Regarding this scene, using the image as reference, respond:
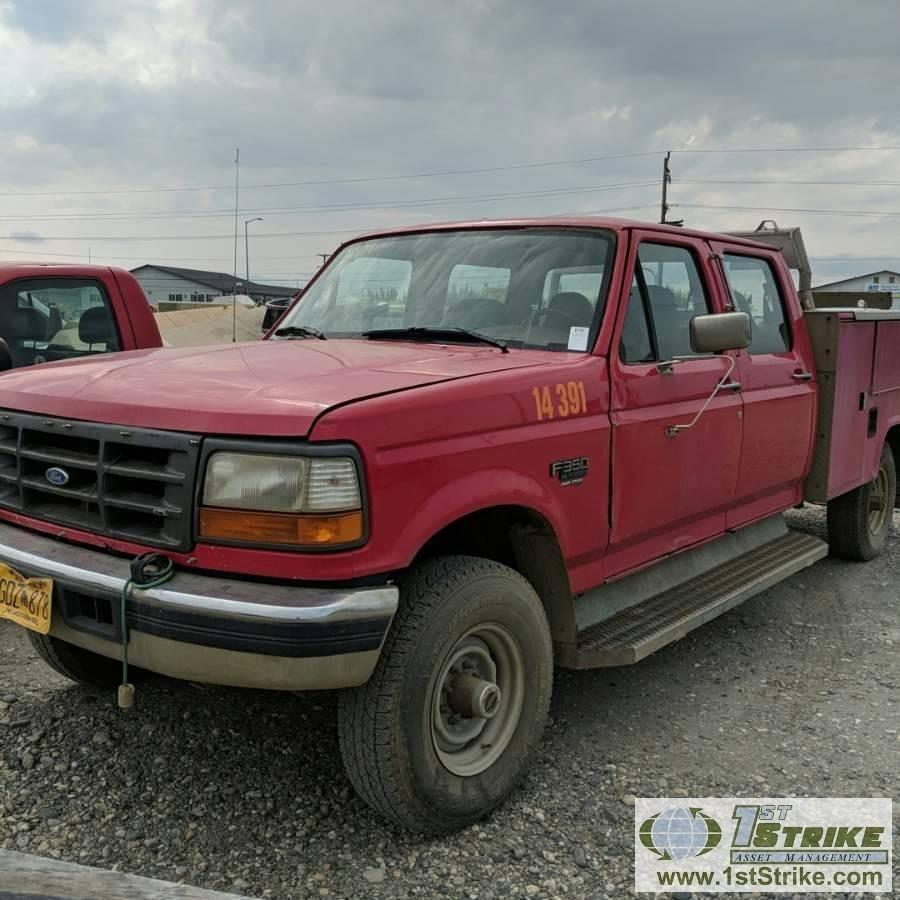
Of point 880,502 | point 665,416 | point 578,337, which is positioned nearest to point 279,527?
point 578,337

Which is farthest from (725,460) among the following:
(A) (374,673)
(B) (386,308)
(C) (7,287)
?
(C) (7,287)

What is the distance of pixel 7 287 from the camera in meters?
5.11

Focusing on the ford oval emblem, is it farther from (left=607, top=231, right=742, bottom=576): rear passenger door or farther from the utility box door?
the utility box door

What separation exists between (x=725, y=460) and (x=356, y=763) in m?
2.32

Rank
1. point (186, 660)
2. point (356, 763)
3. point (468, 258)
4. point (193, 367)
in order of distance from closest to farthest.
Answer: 1. point (186, 660)
2. point (356, 763)
3. point (193, 367)
4. point (468, 258)

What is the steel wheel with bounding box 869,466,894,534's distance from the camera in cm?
612

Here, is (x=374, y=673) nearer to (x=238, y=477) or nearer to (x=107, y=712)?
(x=238, y=477)

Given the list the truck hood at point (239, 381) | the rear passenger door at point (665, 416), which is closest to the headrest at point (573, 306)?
the rear passenger door at point (665, 416)

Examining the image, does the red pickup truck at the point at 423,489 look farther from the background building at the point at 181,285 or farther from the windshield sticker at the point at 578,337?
the background building at the point at 181,285

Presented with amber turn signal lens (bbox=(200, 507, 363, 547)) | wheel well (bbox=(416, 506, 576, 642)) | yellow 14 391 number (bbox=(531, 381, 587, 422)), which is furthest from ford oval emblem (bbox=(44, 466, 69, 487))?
yellow 14 391 number (bbox=(531, 381, 587, 422))

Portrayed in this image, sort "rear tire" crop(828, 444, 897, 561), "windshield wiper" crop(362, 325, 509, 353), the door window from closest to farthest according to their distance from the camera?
"windshield wiper" crop(362, 325, 509, 353) < the door window < "rear tire" crop(828, 444, 897, 561)

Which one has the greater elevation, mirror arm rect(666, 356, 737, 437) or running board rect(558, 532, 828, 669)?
mirror arm rect(666, 356, 737, 437)

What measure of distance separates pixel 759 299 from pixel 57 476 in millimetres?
3609

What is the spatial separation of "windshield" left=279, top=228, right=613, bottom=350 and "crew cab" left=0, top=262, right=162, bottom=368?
1834 millimetres
